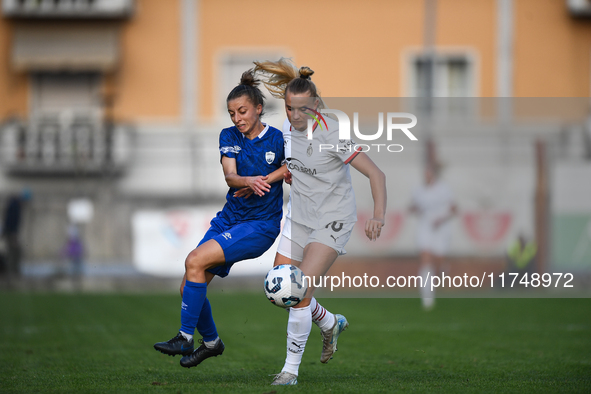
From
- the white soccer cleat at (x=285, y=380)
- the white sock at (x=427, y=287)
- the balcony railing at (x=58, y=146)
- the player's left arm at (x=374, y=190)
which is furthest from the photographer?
the balcony railing at (x=58, y=146)

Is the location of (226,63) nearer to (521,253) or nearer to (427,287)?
(521,253)

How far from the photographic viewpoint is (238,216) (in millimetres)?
5480

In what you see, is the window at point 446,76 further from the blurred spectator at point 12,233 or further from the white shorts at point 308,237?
the white shorts at point 308,237

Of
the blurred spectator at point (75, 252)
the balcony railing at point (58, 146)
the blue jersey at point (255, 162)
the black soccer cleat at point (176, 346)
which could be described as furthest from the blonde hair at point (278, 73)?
the balcony railing at point (58, 146)

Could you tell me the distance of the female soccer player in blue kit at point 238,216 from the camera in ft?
17.1

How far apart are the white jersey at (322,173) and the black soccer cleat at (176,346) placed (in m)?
1.08

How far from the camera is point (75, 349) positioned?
23.9ft

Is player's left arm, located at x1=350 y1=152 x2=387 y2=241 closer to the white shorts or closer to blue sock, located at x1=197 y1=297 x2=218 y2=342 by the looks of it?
the white shorts

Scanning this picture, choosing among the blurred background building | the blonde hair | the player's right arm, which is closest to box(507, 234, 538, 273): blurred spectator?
the blurred background building

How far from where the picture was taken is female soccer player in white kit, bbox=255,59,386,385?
512 centimetres

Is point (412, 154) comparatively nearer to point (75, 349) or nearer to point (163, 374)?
point (75, 349)

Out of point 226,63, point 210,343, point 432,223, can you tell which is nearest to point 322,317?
point 210,343

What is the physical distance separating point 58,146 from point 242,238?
47.6 feet

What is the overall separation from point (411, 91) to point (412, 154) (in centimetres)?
454
